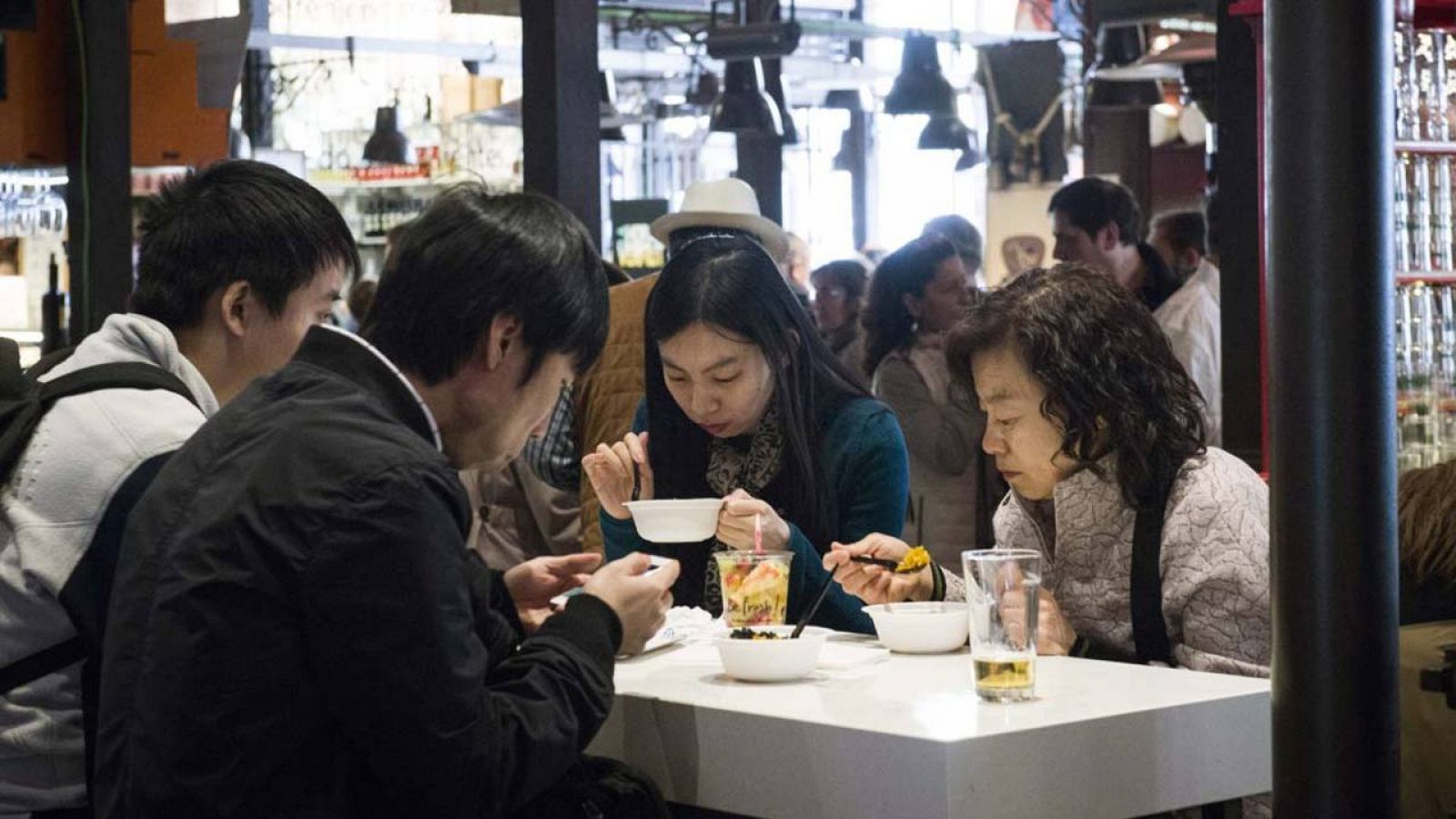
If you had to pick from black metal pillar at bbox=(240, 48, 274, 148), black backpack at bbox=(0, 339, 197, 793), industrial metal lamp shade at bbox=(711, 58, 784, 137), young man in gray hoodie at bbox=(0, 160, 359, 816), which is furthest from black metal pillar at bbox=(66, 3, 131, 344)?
black metal pillar at bbox=(240, 48, 274, 148)

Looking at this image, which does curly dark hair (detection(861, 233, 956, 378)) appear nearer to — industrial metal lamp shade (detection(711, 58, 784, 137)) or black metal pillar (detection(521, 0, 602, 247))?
black metal pillar (detection(521, 0, 602, 247))

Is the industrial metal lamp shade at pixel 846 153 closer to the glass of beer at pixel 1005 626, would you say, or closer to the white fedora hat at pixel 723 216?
the white fedora hat at pixel 723 216

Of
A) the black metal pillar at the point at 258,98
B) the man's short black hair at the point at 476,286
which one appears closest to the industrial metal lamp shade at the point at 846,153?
the black metal pillar at the point at 258,98

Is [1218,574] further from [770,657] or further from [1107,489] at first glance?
[770,657]

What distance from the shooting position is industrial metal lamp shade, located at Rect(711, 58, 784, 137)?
460 inches

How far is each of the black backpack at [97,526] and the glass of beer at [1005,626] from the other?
1.16m

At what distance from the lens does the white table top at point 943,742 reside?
2393 millimetres

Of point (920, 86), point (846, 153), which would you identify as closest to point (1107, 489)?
point (920, 86)

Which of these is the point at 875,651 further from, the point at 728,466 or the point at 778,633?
the point at 728,466

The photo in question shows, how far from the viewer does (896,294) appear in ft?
23.6

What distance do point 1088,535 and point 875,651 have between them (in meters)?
0.43

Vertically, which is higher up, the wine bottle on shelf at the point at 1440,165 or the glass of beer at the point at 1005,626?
the wine bottle on shelf at the point at 1440,165

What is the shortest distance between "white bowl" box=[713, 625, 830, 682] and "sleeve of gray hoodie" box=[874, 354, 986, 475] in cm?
400

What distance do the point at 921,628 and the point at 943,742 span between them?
728 mm
